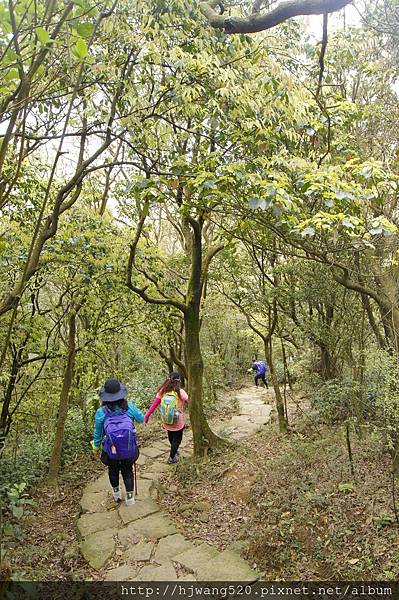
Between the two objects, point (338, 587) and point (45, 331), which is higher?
point (45, 331)

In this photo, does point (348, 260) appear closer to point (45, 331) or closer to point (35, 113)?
point (35, 113)

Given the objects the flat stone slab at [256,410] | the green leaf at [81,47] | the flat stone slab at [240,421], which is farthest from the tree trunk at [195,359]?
the green leaf at [81,47]

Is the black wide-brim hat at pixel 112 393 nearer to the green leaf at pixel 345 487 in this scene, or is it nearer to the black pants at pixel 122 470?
the black pants at pixel 122 470

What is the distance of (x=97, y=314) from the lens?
8766mm

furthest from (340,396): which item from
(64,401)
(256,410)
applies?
(256,410)

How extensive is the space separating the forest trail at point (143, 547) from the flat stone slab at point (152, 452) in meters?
1.60

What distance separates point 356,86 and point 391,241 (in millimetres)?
2780

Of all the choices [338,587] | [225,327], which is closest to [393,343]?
[338,587]

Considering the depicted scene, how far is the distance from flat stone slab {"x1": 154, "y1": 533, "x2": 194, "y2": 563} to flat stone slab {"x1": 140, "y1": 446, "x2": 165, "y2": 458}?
3.51m

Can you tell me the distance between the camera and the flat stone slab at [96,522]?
18.4 feet

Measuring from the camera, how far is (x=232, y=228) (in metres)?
7.53

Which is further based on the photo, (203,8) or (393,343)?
(393,343)

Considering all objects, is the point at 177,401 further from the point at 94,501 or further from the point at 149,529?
the point at 149,529

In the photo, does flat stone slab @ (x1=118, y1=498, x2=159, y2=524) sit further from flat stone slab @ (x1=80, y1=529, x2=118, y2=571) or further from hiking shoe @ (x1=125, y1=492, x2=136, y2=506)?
flat stone slab @ (x1=80, y1=529, x2=118, y2=571)
